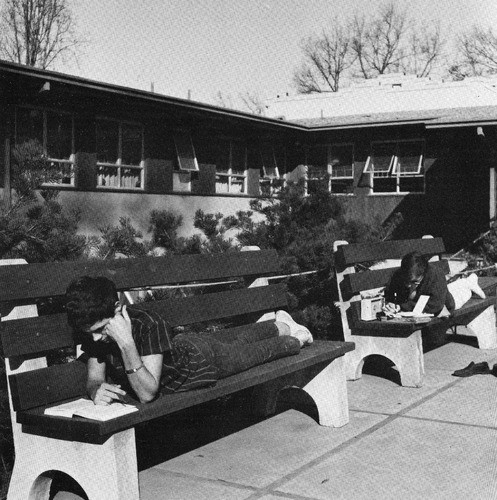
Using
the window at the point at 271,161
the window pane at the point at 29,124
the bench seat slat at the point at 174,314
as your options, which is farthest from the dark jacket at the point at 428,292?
the window at the point at 271,161

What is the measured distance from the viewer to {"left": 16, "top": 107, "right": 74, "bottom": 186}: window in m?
15.8

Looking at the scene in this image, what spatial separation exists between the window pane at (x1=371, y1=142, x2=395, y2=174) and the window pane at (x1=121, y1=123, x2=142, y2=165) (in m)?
7.85

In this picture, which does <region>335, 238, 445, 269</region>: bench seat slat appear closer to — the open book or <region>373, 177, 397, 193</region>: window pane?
the open book

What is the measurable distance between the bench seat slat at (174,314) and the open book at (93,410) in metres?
0.34

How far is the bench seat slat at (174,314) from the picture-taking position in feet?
11.8

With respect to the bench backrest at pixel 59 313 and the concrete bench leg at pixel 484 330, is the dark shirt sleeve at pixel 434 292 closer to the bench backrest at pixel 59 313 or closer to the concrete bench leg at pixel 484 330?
the concrete bench leg at pixel 484 330

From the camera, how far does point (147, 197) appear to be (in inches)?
A: 741

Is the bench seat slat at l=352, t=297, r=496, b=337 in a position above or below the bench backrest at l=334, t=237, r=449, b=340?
below

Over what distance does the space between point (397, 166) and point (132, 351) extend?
20571 mm

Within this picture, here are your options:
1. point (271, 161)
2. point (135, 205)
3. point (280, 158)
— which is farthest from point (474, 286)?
point (280, 158)

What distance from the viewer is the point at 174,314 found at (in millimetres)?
4836

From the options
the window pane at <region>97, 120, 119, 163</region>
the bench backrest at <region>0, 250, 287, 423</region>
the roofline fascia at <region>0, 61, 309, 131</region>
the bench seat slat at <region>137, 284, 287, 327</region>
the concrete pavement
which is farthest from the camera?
the window pane at <region>97, 120, 119, 163</region>

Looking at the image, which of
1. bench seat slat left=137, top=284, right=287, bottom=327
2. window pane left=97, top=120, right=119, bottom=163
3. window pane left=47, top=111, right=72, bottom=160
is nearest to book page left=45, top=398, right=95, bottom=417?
bench seat slat left=137, top=284, right=287, bottom=327

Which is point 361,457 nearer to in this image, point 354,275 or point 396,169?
point 354,275
